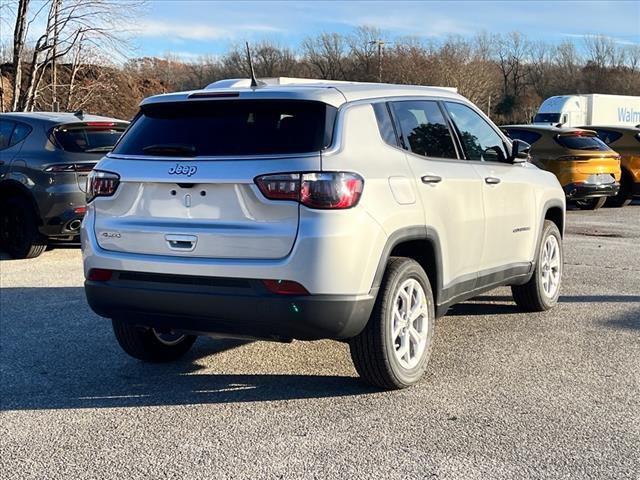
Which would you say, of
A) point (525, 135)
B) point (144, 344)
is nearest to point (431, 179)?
point (144, 344)

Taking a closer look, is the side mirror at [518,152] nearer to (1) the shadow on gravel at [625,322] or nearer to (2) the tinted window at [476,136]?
(2) the tinted window at [476,136]

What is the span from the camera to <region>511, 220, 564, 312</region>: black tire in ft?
21.3

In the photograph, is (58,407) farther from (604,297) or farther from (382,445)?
(604,297)

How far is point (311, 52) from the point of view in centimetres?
7706

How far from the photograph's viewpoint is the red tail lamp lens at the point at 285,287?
4051mm

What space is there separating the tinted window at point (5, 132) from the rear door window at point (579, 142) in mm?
10022

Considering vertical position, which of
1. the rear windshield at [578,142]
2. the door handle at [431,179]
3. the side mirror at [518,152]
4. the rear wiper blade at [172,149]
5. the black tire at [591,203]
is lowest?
the black tire at [591,203]

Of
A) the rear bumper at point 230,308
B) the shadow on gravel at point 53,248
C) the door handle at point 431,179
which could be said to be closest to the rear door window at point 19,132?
the shadow on gravel at point 53,248

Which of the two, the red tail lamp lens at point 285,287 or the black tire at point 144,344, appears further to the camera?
the black tire at point 144,344

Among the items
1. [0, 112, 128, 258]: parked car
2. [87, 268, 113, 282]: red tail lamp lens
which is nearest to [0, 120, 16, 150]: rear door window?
[0, 112, 128, 258]: parked car

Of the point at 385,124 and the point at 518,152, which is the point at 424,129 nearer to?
the point at 385,124

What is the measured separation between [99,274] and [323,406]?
1.50m

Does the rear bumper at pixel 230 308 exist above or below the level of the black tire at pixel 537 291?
above

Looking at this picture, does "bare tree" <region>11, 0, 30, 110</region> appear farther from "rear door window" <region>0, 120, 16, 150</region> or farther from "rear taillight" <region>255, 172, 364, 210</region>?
"rear taillight" <region>255, 172, 364, 210</region>
